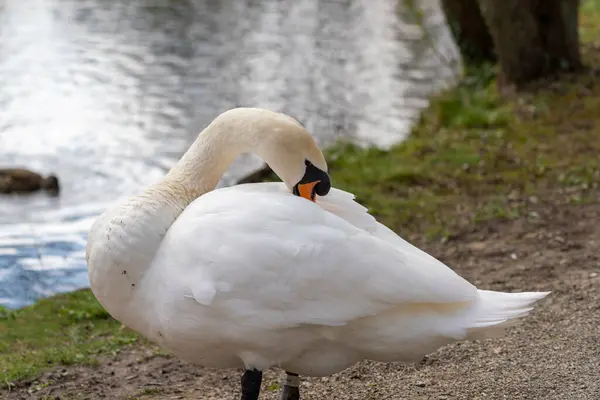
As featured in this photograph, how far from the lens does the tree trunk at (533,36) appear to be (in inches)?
447

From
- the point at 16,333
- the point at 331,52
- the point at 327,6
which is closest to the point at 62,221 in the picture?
the point at 16,333

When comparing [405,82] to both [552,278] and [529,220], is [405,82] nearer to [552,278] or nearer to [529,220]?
[529,220]

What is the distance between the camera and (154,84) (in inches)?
571

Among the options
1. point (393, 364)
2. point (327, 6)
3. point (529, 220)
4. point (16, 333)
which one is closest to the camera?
point (393, 364)

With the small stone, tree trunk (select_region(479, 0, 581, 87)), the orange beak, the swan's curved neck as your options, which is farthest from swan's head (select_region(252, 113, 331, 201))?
tree trunk (select_region(479, 0, 581, 87))

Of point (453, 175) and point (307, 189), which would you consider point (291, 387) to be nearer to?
point (307, 189)

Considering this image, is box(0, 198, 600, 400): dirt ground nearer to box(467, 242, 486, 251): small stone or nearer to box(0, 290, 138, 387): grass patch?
Answer: box(0, 290, 138, 387): grass patch

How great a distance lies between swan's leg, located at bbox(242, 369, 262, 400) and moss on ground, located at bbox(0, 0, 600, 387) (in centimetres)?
177

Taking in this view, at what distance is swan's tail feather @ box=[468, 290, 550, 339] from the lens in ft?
12.8

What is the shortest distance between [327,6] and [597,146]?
41.9 feet

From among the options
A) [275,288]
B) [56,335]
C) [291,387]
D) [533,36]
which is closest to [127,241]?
[275,288]

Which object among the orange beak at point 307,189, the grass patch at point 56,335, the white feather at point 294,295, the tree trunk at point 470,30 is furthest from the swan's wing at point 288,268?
the tree trunk at point 470,30

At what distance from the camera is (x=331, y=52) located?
55.3 feet

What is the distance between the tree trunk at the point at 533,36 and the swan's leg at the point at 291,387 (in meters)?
7.82
